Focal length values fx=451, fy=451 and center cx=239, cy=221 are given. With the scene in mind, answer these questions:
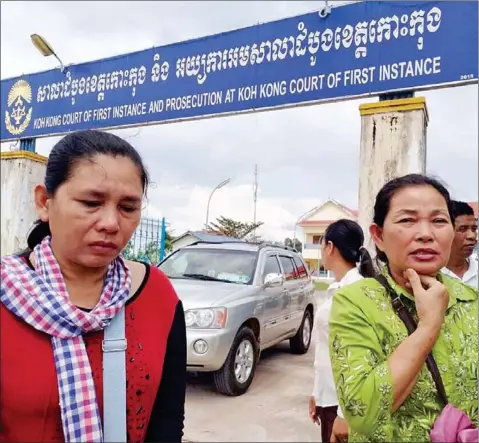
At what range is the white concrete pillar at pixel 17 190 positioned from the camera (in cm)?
532

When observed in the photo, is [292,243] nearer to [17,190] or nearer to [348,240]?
[17,190]

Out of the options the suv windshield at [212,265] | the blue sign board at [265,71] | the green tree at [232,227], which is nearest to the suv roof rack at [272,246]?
→ the suv windshield at [212,265]

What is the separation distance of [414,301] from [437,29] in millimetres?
2961

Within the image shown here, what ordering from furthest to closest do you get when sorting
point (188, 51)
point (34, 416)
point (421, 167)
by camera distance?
point (188, 51), point (421, 167), point (34, 416)

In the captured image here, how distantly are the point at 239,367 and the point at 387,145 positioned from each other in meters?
2.41

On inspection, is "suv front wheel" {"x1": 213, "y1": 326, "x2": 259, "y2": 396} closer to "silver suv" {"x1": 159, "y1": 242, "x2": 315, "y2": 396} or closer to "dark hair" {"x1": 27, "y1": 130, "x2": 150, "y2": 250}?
"silver suv" {"x1": 159, "y1": 242, "x2": 315, "y2": 396}

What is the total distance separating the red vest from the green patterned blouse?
456 mm

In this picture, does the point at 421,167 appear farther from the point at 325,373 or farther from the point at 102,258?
the point at 102,258

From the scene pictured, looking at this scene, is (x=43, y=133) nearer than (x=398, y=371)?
No

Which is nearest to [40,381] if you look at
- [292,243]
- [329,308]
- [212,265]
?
[329,308]

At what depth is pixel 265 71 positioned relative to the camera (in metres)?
4.25

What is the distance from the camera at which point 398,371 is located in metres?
1.03

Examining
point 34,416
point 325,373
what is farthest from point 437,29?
point 34,416

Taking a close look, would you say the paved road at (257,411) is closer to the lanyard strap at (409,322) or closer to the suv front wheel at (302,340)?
the suv front wheel at (302,340)
